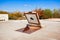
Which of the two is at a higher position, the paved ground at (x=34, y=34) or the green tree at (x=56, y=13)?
the green tree at (x=56, y=13)

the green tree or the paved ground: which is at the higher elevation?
the green tree

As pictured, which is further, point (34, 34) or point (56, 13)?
point (56, 13)

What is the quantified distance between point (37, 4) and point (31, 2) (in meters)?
0.70

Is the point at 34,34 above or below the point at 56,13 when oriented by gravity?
below

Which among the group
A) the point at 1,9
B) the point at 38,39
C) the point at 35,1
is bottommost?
the point at 38,39

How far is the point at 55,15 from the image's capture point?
1202cm

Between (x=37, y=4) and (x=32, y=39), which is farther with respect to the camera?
(x=37, y=4)

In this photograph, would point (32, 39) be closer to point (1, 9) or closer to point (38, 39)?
point (38, 39)

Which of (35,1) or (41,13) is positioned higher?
(35,1)

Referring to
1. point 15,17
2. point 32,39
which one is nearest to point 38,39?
point 32,39

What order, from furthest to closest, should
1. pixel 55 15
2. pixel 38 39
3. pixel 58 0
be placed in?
pixel 55 15
pixel 58 0
pixel 38 39

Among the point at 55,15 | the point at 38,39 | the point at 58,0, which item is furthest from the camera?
the point at 55,15

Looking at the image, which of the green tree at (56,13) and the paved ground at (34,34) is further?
the green tree at (56,13)

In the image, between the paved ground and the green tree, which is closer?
the paved ground
